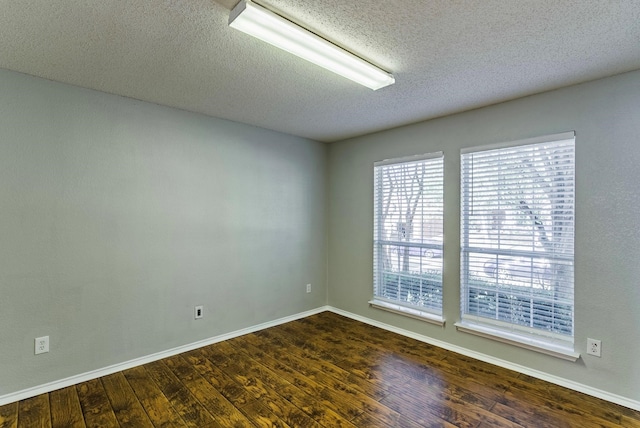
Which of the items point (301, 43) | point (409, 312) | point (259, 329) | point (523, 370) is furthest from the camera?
point (259, 329)

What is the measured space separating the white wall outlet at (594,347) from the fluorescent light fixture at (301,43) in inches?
102

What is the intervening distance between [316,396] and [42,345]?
2.20 meters

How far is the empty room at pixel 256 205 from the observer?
6.15 feet

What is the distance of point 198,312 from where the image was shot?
128 inches

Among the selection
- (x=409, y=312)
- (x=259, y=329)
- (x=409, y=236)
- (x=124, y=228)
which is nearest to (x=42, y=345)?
(x=124, y=228)

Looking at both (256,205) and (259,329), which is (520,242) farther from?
(259,329)

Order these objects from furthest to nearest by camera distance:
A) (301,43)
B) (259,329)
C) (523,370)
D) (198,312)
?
(259,329) < (198,312) < (523,370) < (301,43)

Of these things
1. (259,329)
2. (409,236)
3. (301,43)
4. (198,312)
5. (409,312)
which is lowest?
(259,329)

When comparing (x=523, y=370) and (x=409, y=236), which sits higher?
(x=409, y=236)

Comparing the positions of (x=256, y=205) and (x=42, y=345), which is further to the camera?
(x=256, y=205)

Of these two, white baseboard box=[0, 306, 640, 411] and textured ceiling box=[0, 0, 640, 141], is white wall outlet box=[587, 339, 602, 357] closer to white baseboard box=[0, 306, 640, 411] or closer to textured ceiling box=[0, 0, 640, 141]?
white baseboard box=[0, 306, 640, 411]

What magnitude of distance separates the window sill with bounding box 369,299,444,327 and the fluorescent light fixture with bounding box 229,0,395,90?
247 centimetres

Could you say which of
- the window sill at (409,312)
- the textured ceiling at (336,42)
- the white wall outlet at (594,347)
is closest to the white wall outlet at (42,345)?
the textured ceiling at (336,42)

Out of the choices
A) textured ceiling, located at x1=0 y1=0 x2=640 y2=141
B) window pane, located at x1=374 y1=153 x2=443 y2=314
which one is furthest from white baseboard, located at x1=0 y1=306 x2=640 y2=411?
textured ceiling, located at x1=0 y1=0 x2=640 y2=141
